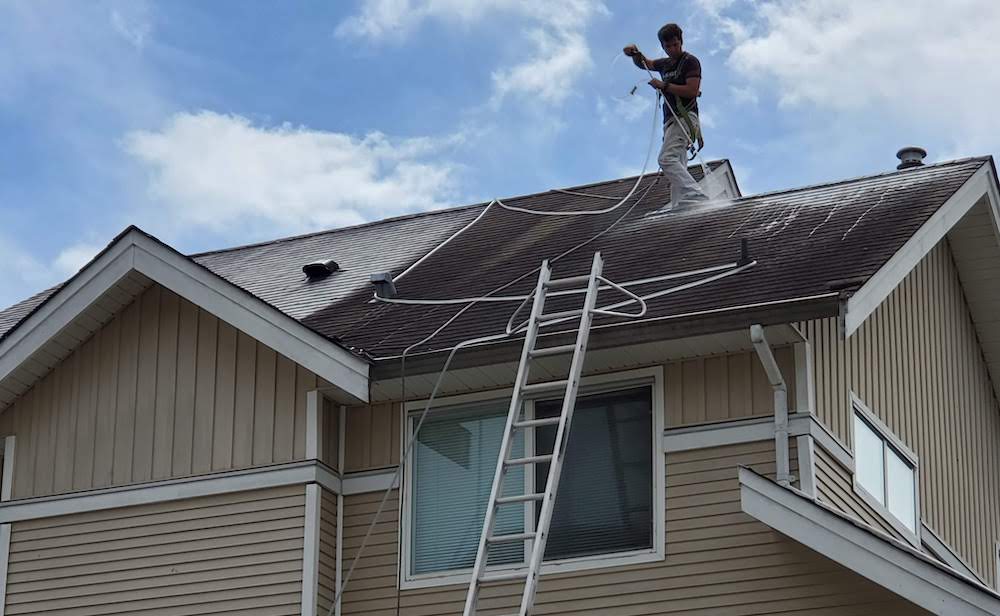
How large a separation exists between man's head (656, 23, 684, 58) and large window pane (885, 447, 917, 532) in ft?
14.0

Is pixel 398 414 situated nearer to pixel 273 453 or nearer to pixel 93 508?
pixel 273 453

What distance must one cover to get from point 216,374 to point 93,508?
151 cm

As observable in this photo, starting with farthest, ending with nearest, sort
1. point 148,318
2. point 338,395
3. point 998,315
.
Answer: point 998,315 < point 148,318 < point 338,395

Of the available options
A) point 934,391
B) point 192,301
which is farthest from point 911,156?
point 192,301

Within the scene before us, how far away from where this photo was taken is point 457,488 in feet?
44.1

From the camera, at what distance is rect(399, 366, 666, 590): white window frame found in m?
12.5

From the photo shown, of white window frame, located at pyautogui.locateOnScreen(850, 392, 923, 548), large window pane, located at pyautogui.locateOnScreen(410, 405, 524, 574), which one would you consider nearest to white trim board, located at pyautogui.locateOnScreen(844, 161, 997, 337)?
white window frame, located at pyautogui.locateOnScreen(850, 392, 923, 548)

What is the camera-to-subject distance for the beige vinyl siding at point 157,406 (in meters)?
13.8

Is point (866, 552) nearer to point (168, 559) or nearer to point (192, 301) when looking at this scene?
point (168, 559)

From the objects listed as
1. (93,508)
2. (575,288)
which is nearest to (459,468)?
(575,288)

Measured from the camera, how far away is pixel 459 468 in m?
13.5

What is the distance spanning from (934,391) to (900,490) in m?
1.85

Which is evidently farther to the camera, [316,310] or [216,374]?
[316,310]

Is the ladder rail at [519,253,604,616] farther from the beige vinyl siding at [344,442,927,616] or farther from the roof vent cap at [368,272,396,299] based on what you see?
the roof vent cap at [368,272,396,299]
